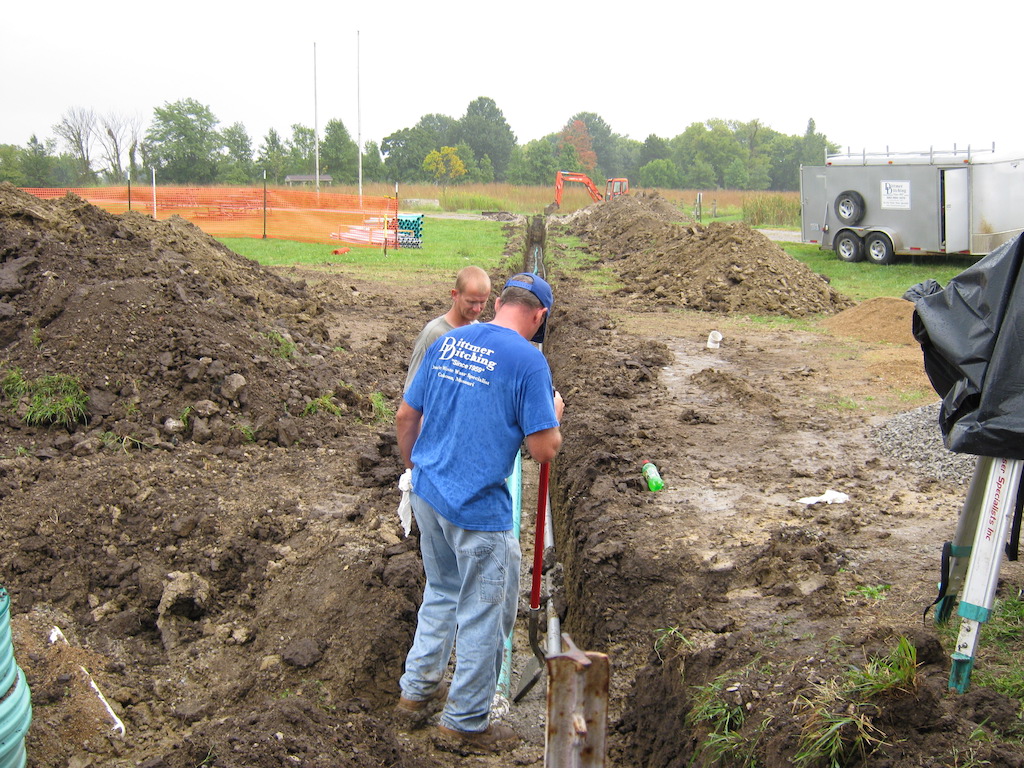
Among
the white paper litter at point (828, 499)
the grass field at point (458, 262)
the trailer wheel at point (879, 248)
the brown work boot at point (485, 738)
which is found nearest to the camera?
the brown work boot at point (485, 738)

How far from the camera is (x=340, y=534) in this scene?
578cm

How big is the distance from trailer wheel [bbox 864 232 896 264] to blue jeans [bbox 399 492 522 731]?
20.4 meters

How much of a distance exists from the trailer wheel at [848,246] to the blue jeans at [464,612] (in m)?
21.2

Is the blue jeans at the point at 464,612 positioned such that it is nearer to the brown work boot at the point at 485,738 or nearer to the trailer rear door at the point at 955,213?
the brown work boot at the point at 485,738

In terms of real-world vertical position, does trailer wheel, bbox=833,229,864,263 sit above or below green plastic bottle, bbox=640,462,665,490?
above

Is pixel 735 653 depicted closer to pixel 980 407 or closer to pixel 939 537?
pixel 980 407

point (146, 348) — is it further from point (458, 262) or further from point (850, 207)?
point (850, 207)

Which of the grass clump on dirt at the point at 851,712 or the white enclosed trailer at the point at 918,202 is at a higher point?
the white enclosed trailer at the point at 918,202

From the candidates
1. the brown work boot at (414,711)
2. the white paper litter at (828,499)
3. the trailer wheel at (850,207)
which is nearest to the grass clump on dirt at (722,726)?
the brown work boot at (414,711)

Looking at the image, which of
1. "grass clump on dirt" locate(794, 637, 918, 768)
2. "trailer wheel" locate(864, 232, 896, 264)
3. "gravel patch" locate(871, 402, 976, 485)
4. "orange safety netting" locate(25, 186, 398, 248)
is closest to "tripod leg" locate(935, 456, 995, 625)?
"grass clump on dirt" locate(794, 637, 918, 768)

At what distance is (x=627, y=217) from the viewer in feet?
92.6

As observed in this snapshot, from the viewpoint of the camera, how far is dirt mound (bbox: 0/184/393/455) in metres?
7.36

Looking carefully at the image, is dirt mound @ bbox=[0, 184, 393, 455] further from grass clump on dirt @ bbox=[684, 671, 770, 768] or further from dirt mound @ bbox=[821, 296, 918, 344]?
dirt mound @ bbox=[821, 296, 918, 344]

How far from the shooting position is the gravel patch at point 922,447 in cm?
652
